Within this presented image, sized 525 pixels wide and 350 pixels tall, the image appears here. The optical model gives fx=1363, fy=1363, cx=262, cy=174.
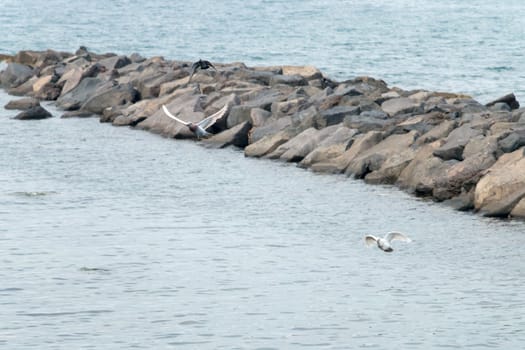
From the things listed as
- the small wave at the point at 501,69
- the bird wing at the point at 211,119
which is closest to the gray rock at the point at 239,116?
the bird wing at the point at 211,119

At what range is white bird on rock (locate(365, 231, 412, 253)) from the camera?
75.8ft

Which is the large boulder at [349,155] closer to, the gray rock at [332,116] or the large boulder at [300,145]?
the large boulder at [300,145]

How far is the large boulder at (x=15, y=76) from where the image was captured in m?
54.0

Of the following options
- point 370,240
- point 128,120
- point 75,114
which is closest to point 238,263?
point 370,240

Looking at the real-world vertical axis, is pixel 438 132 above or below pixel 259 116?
above

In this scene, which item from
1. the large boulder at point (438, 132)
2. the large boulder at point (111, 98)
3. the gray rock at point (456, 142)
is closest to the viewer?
the gray rock at point (456, 142)

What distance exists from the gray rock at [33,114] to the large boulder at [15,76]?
419 inches

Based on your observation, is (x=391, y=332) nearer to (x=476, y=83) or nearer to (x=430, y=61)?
(x=476, y=83)

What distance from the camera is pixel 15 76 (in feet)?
179

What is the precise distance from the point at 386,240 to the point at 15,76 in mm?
33793

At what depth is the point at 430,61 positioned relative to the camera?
70.4m

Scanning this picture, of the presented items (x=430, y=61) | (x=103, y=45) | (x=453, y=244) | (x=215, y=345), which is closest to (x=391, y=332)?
(x=215, y=345)

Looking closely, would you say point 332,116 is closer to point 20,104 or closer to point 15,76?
point 20,104

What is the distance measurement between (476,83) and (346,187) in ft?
97.6
